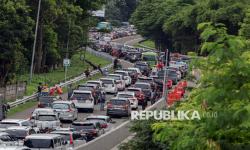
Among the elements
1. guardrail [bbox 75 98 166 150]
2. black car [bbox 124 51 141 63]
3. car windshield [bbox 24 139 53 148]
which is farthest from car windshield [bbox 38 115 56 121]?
black car [bbox 124 51 141 63]

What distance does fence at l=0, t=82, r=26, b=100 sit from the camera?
169 feet

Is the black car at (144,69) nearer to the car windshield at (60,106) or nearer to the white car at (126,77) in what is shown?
the white car at (126,77)

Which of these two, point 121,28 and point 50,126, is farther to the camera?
point 121,28

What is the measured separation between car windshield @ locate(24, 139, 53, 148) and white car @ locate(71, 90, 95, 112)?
70.5 feet

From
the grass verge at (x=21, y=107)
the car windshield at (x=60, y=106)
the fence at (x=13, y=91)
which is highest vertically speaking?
the car windshield at (x=60, y=106)

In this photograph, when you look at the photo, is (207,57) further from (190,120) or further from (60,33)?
(60,33)

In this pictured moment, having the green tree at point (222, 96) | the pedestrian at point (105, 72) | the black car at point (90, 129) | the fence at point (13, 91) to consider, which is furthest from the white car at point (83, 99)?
the green tree at point (222, 96)

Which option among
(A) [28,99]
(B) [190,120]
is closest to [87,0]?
(A) [28,99]

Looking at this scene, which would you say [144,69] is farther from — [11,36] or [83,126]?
[83,126]

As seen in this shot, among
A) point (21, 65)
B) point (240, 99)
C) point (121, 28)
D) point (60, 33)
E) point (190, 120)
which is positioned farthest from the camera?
point (121, 28)

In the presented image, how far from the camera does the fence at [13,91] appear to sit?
51.6 metres

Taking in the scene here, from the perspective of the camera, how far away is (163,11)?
124m

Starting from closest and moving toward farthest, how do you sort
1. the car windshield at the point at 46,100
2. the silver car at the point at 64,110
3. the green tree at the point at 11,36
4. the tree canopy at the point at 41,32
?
the silver car at the point at 64,110 < the car windshield at the point at 46,100 < the green tree at the point at 11,36 < the tree canopy at the point at 41,32

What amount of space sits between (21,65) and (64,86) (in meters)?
3.45
